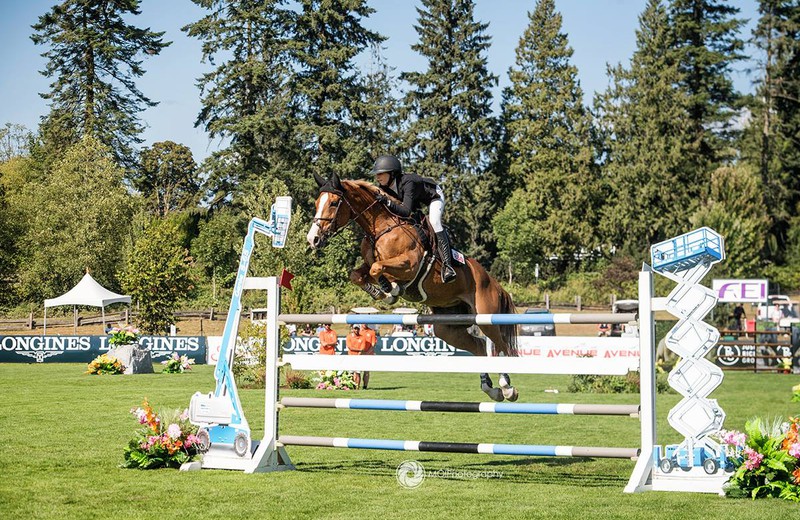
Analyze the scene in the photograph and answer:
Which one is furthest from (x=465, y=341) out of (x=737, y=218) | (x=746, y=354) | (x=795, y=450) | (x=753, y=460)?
(x=737, y=218)

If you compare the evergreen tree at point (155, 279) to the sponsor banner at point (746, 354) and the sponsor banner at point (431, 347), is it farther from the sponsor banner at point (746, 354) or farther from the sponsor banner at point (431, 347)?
the sponsor banner at point (746, 354)

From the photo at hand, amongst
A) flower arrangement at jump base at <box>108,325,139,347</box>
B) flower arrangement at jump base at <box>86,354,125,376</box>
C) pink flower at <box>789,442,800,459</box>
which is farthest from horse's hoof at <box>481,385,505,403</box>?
flower arrangement at jump base at <box>108,325,139,347</box>

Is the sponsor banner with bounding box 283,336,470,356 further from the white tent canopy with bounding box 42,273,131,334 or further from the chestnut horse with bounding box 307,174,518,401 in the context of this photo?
the chestnut horse with bounding box 307,174,518,401

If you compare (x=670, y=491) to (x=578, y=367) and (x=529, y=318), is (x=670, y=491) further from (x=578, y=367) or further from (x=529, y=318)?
(x=529, y=318)

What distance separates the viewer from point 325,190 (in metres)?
8.56

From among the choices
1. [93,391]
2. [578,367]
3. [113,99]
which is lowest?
[93,391]

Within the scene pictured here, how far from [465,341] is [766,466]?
3.54m

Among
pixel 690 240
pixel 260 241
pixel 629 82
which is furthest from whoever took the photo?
pixel 629 82

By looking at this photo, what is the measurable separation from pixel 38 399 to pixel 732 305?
33809 millimetres

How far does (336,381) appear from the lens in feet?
65.5

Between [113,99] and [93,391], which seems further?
[113,99]

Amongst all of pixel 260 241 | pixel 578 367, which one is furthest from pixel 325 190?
pixel 260 241

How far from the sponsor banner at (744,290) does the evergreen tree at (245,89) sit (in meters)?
25.7

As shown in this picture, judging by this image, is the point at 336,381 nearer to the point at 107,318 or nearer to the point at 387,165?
the point at 387,165
